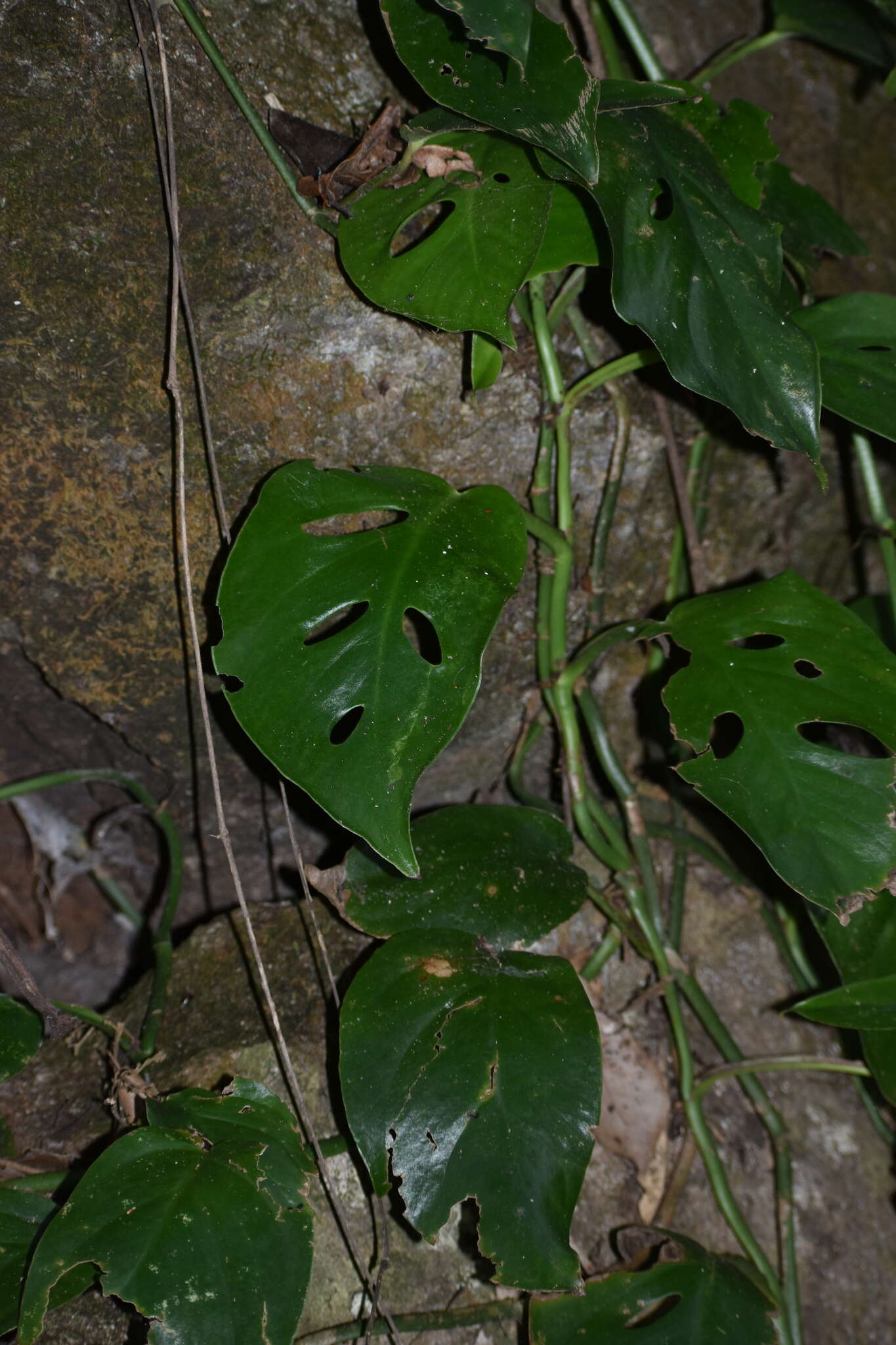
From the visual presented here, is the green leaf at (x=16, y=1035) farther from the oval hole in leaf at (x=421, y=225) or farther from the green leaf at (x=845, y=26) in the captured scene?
the green leaf at (x=845, y=26)

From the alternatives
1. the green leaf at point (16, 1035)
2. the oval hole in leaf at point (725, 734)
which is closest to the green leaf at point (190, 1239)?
the green leaf at point (16, 1035)

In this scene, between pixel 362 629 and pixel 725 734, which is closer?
pixel 362 629

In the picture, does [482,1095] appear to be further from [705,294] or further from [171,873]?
[705,294]

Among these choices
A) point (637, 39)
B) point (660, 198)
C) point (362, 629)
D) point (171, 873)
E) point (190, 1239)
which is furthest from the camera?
point (171, 873)

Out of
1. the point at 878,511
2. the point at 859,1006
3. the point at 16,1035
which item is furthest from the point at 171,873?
the point at 878,511

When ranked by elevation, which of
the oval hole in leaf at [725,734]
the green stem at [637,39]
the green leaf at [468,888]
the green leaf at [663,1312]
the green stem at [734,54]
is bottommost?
the green leaf at [663,1312]

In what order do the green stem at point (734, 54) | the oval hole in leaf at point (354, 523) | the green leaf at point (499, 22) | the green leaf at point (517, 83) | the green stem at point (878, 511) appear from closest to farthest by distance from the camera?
1. the green leaf at point (499, 22)
2. the green leaf at point (517, 83)
3. the oval hole in leaf at point (354, 523)
4. the green stem at point (878, 511)
5. the green stem at point (734, 54)
